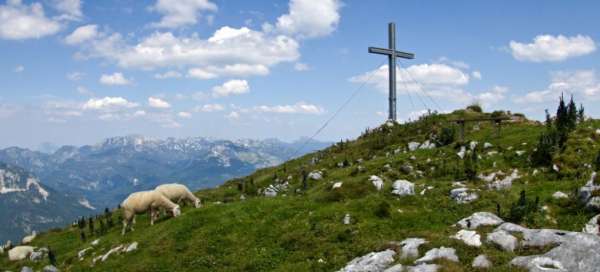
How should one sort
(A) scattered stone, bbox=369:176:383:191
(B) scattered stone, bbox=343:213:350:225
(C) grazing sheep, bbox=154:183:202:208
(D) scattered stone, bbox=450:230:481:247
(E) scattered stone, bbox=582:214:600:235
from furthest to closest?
1. (C) grazing sheep, bbox=154:183:202:208
2. (A) scattered stone, bbox=369:176:383:191
3. (B) scattered stone, bbox=343:213:350:225
4. (E) scattered stone, bbox=582:214:600:235
5. (D) scattered stone, bbox=450:230:481:247

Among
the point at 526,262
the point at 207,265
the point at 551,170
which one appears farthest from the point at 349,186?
the point at 526,262

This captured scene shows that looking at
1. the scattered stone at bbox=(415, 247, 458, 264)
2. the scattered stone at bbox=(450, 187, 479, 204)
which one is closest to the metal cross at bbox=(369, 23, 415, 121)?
the scattered stone at bbox=(450, 187, 479, 204)

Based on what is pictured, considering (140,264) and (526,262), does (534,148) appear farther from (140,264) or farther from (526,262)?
(140,264)

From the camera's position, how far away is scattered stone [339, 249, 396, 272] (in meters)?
14.1

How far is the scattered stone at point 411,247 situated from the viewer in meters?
14.0

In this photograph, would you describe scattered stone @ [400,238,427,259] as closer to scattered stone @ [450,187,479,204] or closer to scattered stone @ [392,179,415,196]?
scattered stone @ [450,187,479,204]

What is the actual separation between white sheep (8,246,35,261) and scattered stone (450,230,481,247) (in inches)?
1234

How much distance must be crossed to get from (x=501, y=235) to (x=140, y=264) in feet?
48.2

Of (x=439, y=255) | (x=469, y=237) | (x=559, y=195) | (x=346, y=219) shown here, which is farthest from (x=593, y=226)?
(x=346, y=219)

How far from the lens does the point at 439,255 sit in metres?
13.2

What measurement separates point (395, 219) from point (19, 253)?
28757 mm

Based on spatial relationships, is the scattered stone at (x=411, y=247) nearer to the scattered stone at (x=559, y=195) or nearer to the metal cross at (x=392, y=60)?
the scattered stone at (x=559, y=195)

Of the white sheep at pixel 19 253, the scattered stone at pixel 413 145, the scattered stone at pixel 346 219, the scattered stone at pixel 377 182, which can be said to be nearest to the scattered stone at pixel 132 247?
the scattered stone at pixel 346 219

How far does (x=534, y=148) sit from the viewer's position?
27250 mm
